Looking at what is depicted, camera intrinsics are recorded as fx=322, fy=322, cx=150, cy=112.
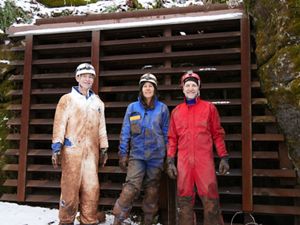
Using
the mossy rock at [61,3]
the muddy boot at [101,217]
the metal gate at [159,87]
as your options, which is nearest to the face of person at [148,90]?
the metal gate at [159,87]

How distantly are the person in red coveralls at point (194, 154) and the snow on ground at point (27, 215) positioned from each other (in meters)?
1.03

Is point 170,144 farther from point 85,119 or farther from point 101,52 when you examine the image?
point 101,52

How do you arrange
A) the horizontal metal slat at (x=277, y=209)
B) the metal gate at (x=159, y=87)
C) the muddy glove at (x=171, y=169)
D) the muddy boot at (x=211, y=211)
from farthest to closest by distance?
the metal gate at (x=159, y=87) < the horizontal metal slat at (x=277, y=209) < the muddy glove at (x=171, y=169) < the muddy boot at (x=211, y=211)

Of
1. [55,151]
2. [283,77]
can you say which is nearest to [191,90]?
[283,77]

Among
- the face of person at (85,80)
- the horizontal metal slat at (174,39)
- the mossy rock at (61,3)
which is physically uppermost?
the mossy rock at (61,3)

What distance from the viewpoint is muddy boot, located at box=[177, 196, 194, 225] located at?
3.67 metres

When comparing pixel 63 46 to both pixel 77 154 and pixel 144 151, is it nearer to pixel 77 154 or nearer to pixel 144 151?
pixel 77 154

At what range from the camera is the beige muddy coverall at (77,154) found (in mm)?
3895

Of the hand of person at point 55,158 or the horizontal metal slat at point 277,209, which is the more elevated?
the hand of person at point 55,158

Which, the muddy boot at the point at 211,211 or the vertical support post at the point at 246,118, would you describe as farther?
the vertical support post at the point at 246,118

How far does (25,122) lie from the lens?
17.4 feet

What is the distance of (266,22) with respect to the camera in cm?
446

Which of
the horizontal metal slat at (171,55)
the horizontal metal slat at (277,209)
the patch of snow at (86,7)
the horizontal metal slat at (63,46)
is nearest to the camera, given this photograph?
the horizontal metal slat at (277,209)

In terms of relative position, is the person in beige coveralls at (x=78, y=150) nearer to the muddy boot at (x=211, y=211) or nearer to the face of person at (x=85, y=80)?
the face of person at (x=85, y=80)
